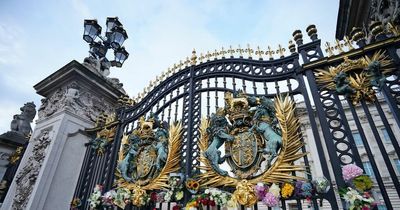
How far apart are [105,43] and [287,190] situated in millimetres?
5956

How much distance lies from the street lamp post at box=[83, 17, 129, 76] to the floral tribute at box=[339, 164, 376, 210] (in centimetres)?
577

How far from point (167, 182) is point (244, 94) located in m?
1.92

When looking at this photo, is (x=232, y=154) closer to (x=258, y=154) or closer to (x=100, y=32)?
(x=258, y=154)

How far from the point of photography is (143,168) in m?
4.29

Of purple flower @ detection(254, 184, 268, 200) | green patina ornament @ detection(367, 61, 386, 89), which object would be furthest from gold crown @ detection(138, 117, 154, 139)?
green patina ornament @ detection(367, 61, 386, 89)

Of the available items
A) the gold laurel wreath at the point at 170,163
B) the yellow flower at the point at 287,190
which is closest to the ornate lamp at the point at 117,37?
the gold laurel wreath at the point at 170,163

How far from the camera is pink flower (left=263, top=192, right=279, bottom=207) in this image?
281 cm

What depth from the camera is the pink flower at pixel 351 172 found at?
2586 millimetres

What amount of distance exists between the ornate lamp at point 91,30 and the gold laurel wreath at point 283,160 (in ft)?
15.3

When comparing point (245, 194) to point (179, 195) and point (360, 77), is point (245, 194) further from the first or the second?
point (360, 77)

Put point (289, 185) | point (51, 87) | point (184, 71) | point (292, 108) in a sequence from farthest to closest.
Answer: point (51, 87) → point (184, 71) → point (292, 108) → point (289, 185)

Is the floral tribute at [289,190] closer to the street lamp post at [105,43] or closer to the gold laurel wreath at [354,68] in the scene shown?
the gold laurel wreath at [354,68]

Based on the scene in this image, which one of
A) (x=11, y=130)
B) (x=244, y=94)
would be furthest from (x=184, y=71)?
(x=11, y=130)

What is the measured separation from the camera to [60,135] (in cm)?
517
